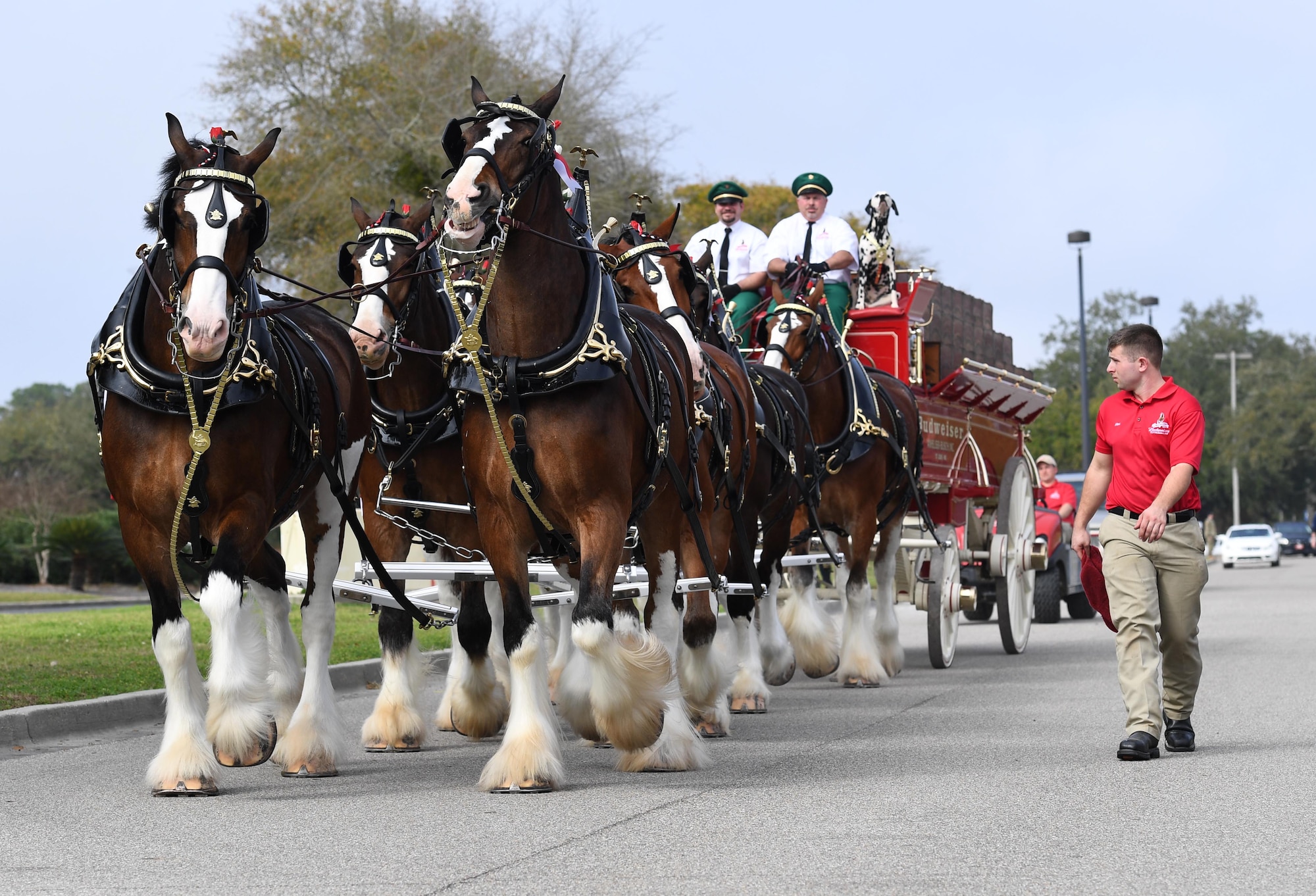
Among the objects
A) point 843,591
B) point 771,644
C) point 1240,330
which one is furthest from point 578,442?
point 1240,330

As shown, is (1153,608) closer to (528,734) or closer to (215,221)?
(528,734)

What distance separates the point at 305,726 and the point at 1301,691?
6795 mm

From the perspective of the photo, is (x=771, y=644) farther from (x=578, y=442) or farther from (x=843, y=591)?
(x=578, y=442)

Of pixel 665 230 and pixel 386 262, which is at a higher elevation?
pixel 665 230

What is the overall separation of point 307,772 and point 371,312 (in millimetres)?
2102

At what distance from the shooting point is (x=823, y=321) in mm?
12312

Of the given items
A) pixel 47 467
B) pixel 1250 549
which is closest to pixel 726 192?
pixel 1250 549

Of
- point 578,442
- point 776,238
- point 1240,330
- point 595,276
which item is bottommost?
point 578,442

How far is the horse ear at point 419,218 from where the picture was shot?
871 centimetres

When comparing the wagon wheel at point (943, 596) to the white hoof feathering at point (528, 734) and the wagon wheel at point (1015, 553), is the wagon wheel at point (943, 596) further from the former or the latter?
the white hoof feathering at point (528, 734)

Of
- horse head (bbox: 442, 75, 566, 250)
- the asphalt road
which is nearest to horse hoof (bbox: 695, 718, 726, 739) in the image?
the asphalt road

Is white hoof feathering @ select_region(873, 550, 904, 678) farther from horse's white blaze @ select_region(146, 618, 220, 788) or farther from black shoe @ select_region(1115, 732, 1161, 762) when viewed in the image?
horse's white blaze @ select_region(146, 618, 220, 788)

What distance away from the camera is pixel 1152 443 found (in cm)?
818

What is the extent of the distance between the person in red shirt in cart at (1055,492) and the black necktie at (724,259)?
9715 millimetres
